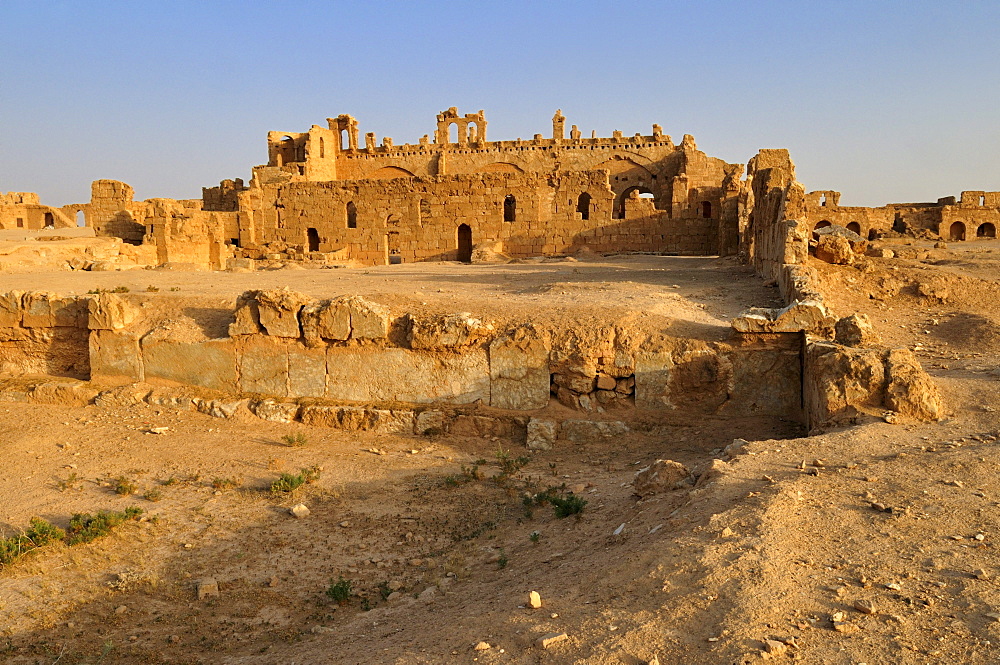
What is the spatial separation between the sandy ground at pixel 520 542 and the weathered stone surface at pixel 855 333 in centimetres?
75

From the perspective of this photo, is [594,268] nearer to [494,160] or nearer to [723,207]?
[723,207]

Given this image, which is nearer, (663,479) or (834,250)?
(663,479)

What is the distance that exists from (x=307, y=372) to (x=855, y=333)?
6.17 m

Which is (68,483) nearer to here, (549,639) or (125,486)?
(125,486)

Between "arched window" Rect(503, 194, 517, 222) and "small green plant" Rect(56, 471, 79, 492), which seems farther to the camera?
"arched window" Rect(503, 194, 517, 222)

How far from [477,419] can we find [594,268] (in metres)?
7.03

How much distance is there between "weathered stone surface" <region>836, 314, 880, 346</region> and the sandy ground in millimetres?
746

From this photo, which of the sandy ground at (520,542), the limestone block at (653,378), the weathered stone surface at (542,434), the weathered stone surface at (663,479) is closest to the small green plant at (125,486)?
the sandy ground at (520,542)

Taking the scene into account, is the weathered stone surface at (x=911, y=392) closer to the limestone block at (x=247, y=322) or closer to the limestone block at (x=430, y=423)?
the limestone block at (x=430, y=423)

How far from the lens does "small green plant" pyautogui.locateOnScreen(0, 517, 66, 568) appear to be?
5.00 meters

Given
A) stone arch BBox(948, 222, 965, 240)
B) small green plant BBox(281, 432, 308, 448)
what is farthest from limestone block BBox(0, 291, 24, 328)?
stone arch BBox(948, 222, 965, 240)

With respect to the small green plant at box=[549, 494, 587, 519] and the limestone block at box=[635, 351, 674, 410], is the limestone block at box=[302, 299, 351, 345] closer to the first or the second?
the limestone block at box=[635, 351, 674, 410]

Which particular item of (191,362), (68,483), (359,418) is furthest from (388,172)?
(68,483)

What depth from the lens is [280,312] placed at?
8.30m
